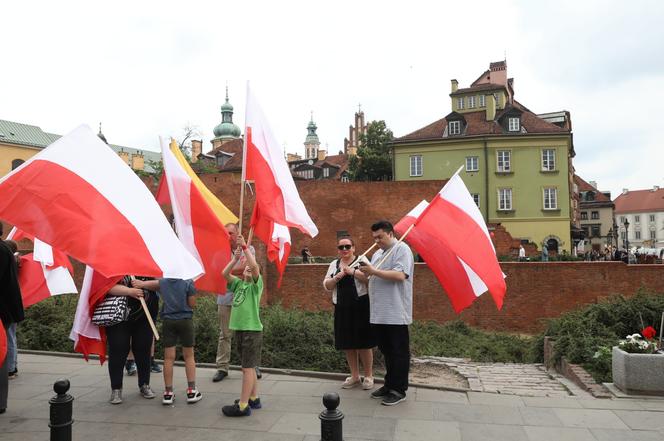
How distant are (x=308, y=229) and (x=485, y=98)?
40606 mm

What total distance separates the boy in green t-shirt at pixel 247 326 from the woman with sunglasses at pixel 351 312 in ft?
3.82

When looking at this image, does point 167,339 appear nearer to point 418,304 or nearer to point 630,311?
point 630,311

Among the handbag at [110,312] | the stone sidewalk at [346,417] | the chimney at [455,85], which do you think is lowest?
the stone sidewalk at [346,417]

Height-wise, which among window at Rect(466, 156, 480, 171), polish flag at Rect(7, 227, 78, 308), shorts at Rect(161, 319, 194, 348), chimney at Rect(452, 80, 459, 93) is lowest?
shorts at Rect(161, 319, 194, 348)

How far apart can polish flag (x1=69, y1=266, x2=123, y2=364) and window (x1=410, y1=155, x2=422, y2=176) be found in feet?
120

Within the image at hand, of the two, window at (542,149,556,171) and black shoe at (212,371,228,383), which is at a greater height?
window at (542,149,556,171)

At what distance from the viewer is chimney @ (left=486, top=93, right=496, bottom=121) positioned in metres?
41.1

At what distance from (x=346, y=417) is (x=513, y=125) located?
37.9 metres

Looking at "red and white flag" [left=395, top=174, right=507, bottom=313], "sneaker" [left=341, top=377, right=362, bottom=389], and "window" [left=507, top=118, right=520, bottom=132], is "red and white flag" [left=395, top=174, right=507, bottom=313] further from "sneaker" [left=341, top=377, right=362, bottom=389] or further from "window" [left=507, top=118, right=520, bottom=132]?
"window" [left=507, top=118, right=520, bottom=132]

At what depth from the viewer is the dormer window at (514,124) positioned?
39562mm

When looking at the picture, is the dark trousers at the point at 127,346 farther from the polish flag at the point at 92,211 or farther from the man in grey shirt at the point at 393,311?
the man in grey shirt at the point at 393,311

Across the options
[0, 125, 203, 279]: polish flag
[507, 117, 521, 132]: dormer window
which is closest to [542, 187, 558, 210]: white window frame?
[507, 117, 521, 132]: dormer window

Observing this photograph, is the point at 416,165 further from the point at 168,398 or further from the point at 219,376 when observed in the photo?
the point at 168,398

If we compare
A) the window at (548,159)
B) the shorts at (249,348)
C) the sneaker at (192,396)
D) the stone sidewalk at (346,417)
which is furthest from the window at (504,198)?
the shorts at (249,348)
